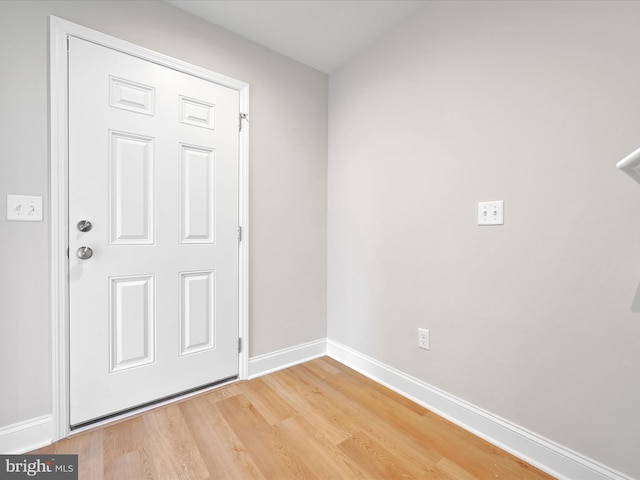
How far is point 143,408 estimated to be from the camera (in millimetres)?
1634

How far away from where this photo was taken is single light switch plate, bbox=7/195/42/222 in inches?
51.3

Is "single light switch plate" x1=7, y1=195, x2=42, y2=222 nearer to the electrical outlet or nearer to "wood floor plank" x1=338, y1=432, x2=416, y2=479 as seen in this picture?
"wood floor plank" x1=338, y1=432, x2=416, y2=479

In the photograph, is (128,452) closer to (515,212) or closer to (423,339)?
(423,339)

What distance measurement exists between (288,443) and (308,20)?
247 centimetres

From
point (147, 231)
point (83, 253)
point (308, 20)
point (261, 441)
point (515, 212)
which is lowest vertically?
point (261, 441)

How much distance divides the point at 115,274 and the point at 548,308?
216 cm

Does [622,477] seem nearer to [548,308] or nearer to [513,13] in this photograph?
[548,308]

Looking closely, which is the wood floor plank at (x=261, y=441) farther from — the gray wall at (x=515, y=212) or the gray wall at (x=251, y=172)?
the gray wall at (x=515, y=212)

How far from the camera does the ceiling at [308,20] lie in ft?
5.58

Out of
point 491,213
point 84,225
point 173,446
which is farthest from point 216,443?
point 491,213

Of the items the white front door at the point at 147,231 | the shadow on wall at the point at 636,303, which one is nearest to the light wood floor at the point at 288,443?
the white front door at the point at 147,231

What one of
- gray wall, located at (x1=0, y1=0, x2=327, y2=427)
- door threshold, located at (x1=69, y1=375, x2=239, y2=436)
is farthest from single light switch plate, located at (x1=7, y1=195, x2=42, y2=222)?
door threshold, located at (x1=69, y1=375, x2=239, y2=436)

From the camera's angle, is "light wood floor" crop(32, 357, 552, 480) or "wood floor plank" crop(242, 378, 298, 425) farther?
"wood floor plank" crop(242, 378, 298, 425)

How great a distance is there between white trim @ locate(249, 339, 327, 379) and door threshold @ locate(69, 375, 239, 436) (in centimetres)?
15
